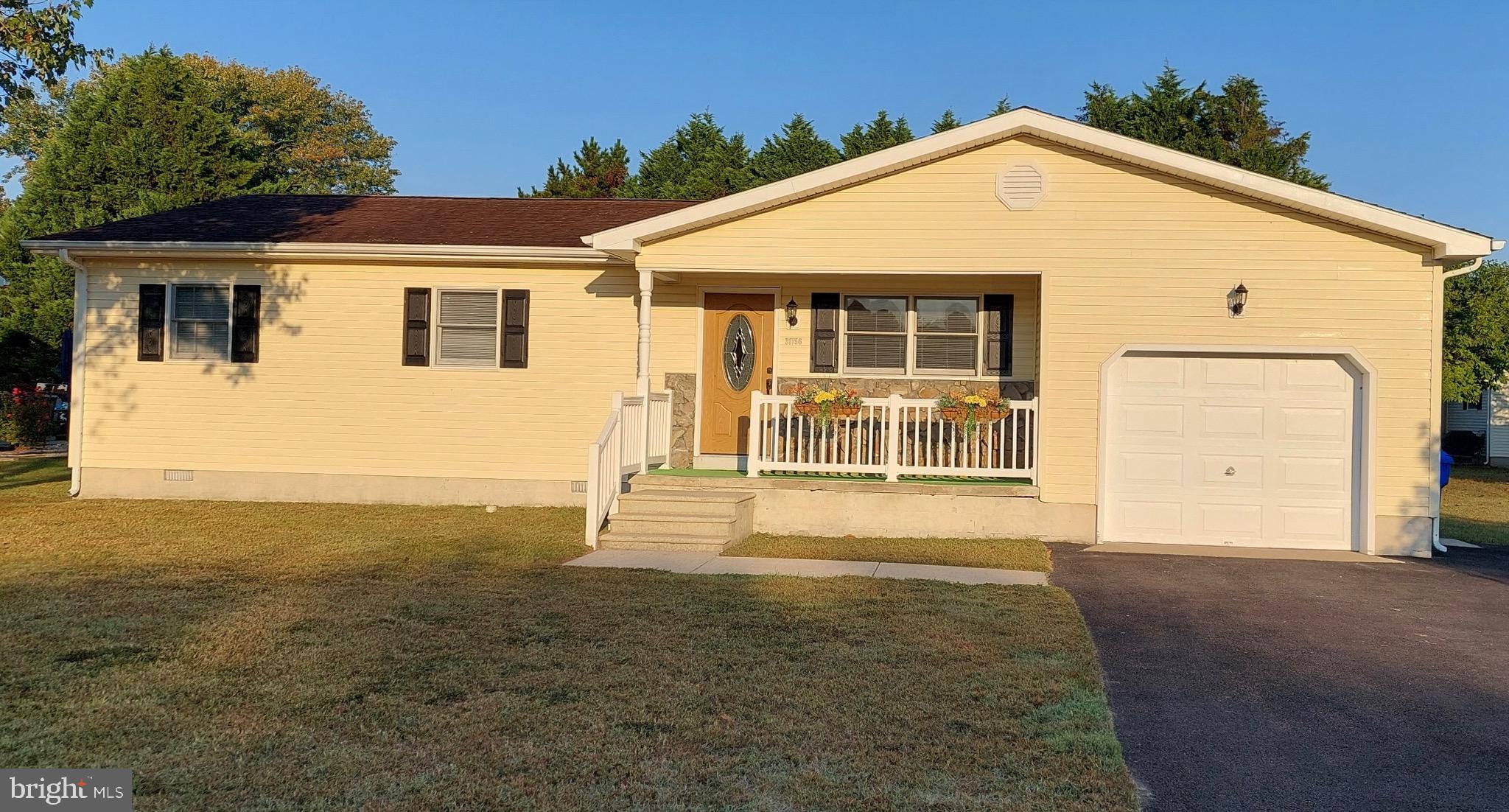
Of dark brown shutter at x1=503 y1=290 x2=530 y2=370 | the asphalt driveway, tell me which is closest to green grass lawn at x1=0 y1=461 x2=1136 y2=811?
the asphalt driveway

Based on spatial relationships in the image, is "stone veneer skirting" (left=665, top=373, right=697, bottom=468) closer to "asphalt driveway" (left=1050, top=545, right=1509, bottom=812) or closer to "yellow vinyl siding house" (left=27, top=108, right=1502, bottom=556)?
"yellow vinyl siding house" (left=27, top=108, right=1502, bottom=556)

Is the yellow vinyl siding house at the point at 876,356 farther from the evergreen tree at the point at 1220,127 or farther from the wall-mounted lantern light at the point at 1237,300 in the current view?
the evergreen tree at the point at 1220,127

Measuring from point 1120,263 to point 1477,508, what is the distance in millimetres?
9791

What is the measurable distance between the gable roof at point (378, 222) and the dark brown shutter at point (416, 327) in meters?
0.64

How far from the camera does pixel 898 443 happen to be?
12.0 metres

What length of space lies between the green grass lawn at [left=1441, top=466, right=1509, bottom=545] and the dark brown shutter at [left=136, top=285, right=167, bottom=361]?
1563 centimetres

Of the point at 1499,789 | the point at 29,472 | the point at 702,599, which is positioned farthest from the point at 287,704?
the point at 29,472

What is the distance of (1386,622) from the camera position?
25.3 feet

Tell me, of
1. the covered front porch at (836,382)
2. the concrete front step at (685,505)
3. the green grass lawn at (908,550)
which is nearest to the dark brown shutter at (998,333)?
the covered front porch at (836,382)

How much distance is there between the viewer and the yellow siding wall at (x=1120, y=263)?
10984 millimetres

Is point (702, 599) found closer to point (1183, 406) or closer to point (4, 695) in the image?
point (4, 695)

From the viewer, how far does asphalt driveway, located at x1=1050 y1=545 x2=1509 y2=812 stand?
14.6ft

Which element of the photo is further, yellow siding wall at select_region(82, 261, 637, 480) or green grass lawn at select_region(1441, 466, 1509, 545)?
green grass lawn at select_region(1441, 466, 1509, 545)

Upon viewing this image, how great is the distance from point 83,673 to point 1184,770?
517 cm
